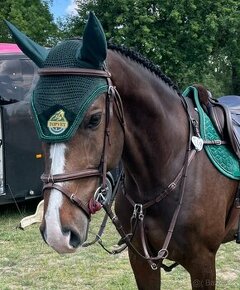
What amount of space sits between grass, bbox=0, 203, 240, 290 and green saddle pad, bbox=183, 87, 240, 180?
1.87 meters

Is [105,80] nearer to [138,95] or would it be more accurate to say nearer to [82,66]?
[82,66]

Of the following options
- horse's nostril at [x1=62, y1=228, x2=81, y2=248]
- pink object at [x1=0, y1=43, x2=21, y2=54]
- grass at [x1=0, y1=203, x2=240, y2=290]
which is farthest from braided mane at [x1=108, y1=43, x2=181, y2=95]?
pink object at [x1=0, y1=43, x2=21, y2=54]

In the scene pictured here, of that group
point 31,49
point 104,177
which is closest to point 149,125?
point 104,177

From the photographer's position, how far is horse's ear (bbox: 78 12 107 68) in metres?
1.79

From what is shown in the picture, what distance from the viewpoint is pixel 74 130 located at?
5.92ft

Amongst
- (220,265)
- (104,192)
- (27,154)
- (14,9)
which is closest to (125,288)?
(220,265)

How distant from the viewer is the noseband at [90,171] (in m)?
1.81

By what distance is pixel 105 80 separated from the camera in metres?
1.96

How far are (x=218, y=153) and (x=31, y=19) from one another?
18.7 m

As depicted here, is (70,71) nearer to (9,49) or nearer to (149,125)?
(149,125)

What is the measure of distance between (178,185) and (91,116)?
2.58ft

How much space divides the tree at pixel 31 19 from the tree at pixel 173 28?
1244 millimetres

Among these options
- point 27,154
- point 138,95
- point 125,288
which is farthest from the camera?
point 27,154

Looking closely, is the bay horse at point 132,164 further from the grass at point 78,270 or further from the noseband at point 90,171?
the grass at point 78,270
